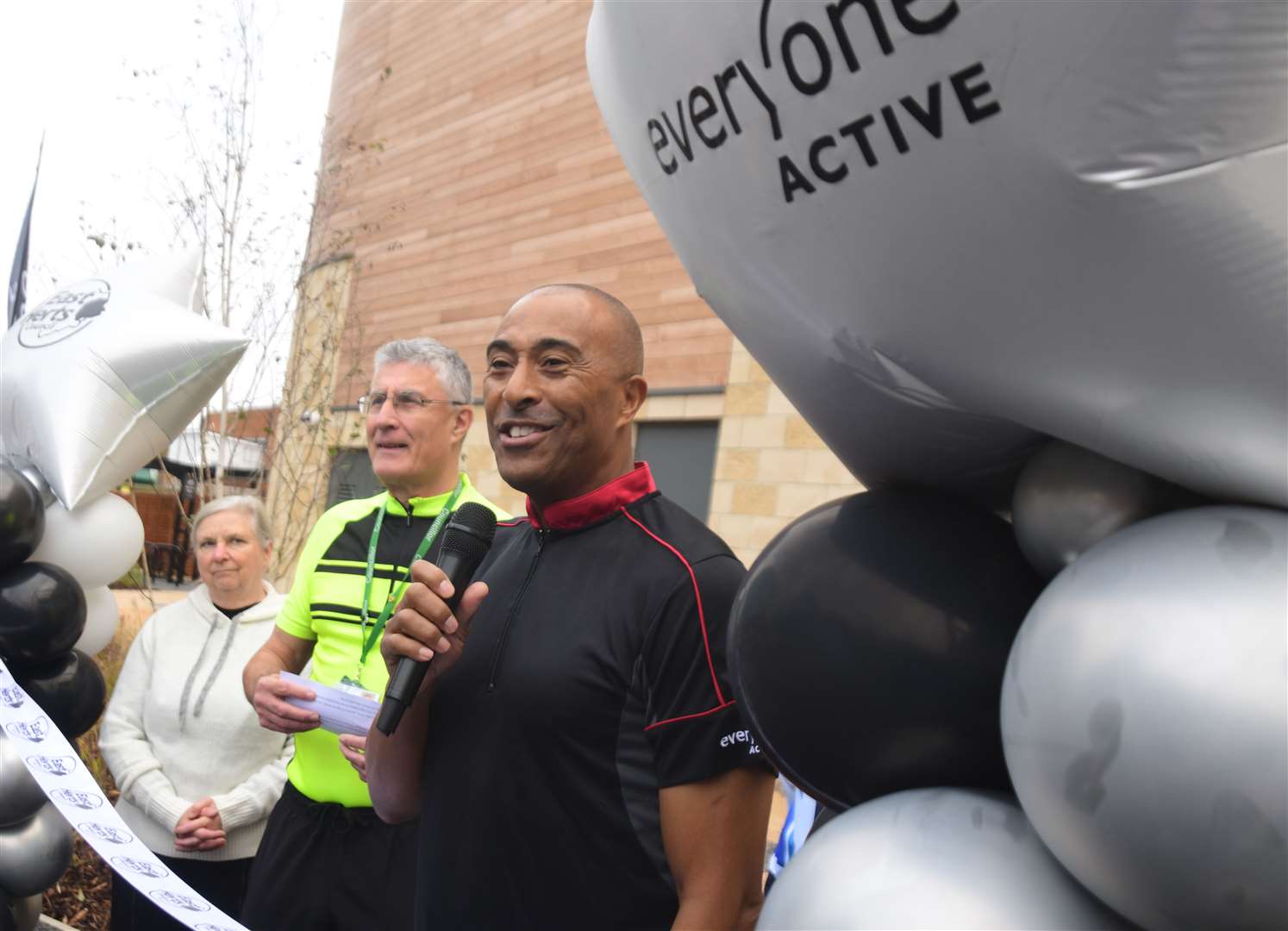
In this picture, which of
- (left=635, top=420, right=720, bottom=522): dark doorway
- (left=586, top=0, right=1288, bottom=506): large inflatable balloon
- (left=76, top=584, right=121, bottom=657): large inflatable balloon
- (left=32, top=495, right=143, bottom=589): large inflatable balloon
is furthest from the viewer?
(left=635, top=420, right=720, bottom=522): dark doorway

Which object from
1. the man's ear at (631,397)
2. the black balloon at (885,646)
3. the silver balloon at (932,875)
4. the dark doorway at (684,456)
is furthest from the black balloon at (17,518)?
the dark doorway at (684,456)

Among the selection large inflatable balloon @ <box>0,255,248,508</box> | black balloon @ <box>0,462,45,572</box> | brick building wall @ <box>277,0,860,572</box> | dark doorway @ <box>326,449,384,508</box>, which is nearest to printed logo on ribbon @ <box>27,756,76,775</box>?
black balloon @ <box>0,462,45,572</box>

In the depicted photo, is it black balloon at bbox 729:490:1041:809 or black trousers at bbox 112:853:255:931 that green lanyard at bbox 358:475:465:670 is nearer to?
black trousers at bbox 112:853:255:931

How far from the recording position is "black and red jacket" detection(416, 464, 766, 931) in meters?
1.44

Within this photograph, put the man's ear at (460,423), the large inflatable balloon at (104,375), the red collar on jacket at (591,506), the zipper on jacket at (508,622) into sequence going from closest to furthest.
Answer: the zipper on jacket at (508,622)
the red collar on jacket at (591,506)
the man's ear at (460,423)
the large inflatable balloon at (104,375)

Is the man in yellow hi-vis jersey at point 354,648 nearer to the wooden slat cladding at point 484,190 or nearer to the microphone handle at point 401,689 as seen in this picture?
the microphone handle at point 401,689

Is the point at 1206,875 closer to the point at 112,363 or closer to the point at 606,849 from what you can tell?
the point at 606,849

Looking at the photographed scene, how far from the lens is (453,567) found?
1586mm

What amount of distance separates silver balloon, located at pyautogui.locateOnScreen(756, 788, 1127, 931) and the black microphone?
0.64 metres

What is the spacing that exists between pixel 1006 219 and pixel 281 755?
298cm

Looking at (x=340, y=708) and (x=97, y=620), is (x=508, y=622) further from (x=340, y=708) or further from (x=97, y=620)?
(x=97, y=620)

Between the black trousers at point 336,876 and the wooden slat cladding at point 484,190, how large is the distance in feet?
19.1

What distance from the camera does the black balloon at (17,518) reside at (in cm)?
290

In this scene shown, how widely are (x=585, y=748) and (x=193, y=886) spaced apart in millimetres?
2138
